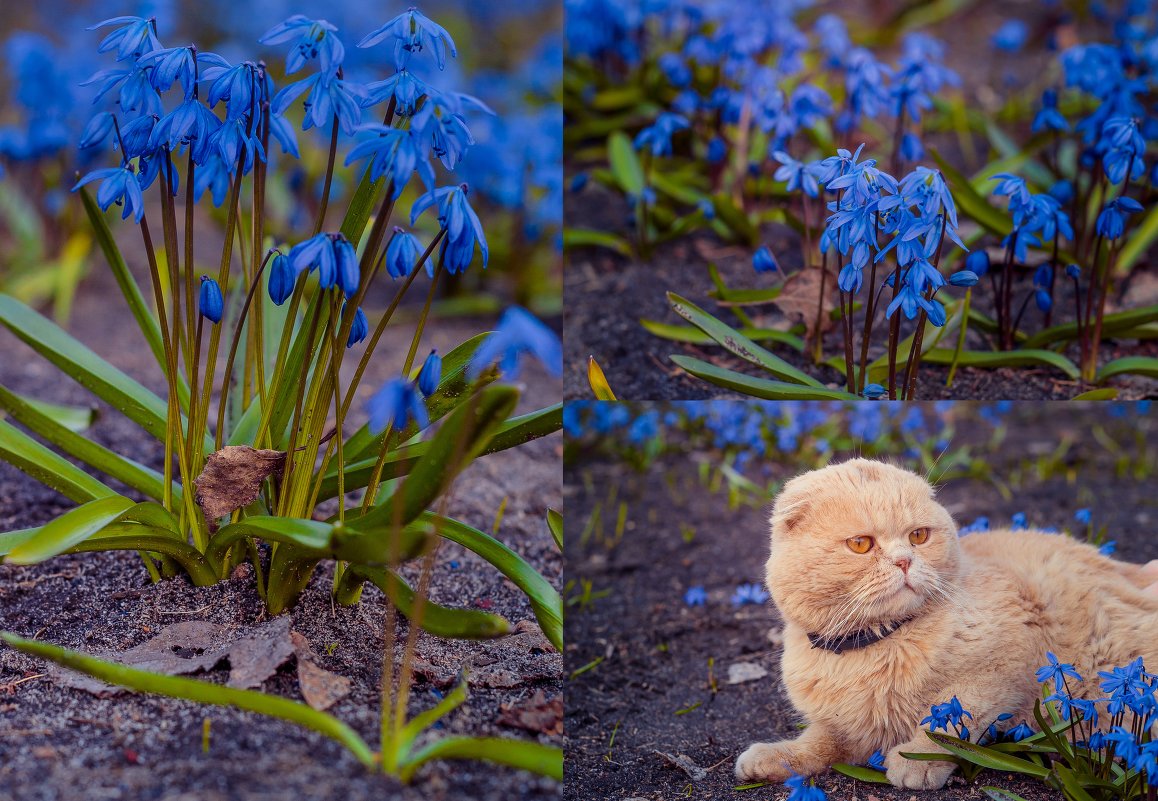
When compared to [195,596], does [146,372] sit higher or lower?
higher

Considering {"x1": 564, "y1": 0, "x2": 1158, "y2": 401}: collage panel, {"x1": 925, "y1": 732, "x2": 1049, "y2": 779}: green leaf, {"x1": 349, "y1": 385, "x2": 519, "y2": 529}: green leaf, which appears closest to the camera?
{"x1": 349, "y1": 385, "x2": 519, "y2": 529}: green leaf

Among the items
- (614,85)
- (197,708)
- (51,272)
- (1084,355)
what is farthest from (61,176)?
(1084,355)

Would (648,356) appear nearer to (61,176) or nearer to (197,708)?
(197,708)

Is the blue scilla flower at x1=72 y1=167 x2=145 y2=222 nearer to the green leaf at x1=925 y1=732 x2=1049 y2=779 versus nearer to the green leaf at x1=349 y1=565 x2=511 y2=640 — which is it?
the green leaf at x1=349 y1=565 x2=511 y2=640

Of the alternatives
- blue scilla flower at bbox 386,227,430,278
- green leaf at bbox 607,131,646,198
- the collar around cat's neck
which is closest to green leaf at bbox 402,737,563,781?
the collar around cat's neck

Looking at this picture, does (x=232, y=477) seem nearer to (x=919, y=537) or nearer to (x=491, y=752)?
(x=491, y=752)

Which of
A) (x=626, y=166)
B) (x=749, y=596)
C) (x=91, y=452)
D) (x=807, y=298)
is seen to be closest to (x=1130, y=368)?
(x=807, y=298)

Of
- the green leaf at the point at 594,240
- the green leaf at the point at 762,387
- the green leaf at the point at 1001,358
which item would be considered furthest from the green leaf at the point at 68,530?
the green leaf at the point at 1001,358
